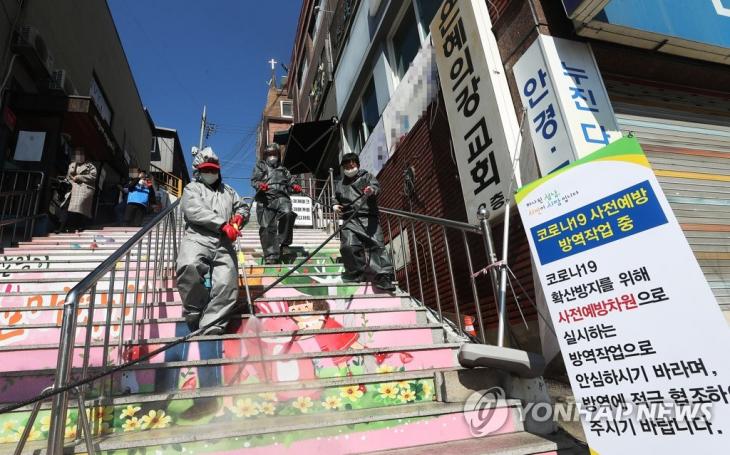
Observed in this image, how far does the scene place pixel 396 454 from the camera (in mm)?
2168

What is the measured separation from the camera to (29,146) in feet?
25.6

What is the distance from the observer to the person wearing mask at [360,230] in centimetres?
440

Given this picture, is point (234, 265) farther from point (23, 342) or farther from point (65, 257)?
point (65, 257)

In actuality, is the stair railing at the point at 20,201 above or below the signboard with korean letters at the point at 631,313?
above

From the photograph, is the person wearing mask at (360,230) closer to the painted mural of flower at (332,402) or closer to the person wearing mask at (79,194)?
the painted mural of flower at (332,402)

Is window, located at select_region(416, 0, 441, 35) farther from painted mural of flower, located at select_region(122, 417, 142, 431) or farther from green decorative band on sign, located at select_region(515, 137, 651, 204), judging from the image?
painted mural of flower, located at select_region(122, 417, 142, 431)

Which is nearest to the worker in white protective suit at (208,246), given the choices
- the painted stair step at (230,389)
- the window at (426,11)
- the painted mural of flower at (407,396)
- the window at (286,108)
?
the painted stair step at (230,389)

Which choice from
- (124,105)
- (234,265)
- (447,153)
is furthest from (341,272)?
(124,105)

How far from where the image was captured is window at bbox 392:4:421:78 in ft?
24.6

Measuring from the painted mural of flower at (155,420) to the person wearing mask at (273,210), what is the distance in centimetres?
333

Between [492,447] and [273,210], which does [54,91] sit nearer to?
[273,210]

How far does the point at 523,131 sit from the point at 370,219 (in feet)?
6.38

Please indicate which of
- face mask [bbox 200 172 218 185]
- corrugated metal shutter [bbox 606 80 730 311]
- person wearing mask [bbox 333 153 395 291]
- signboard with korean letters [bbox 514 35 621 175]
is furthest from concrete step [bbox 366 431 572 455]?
corrugated metal shutter [bbox 606 80 730 311]

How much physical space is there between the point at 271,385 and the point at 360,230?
7.32ft
